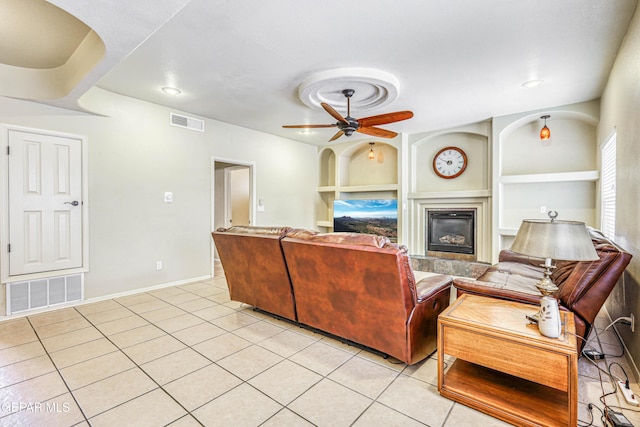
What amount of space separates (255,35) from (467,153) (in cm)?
427

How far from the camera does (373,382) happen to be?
79.4 inches

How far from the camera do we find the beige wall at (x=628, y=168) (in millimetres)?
2141

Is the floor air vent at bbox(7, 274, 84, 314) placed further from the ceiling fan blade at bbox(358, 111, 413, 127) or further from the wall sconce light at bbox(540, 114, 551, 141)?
the wall sconce light at bbox(540, 114, 551, 141)

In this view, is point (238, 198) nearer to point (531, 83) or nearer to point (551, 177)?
point (531, 83)

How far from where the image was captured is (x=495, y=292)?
2129mm

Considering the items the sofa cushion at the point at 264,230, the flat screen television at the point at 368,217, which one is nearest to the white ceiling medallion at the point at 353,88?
the sofa cushion at the point at 264,230

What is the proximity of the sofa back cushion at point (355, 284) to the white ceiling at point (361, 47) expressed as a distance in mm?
1685

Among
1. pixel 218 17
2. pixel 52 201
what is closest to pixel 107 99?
pixel 52 201

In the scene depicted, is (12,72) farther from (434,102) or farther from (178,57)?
(434,102)

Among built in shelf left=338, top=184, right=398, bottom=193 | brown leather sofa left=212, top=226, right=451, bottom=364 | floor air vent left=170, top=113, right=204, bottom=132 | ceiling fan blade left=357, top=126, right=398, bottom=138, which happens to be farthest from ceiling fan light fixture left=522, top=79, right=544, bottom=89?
floor air vent left=170, top=113, right=204, bottom=132

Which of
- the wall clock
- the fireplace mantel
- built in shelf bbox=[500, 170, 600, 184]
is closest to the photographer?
built in shelf bbox=[500, 170, 600, 184]

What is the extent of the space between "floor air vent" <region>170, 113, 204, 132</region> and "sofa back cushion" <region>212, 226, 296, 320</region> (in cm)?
229

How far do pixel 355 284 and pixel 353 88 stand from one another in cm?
240

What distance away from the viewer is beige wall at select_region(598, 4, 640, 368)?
2141 millimetres
